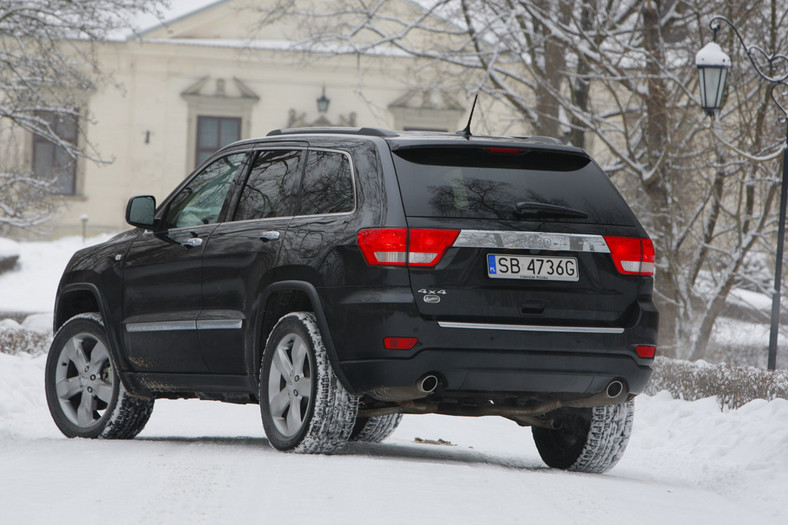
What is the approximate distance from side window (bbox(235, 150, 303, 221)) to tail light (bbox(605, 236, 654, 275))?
1682mm

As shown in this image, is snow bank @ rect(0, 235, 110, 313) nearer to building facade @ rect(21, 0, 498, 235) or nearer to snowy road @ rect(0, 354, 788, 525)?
building facade @ rect(21, 0, 498, 235)

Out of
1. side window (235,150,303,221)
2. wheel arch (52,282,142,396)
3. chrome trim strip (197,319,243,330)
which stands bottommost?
wheel arch (52,282,142,396)

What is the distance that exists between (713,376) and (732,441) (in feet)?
11.0

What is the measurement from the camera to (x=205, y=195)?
802cm

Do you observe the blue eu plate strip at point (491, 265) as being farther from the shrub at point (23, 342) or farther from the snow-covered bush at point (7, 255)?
the snow-covered bush at point (7, 255)

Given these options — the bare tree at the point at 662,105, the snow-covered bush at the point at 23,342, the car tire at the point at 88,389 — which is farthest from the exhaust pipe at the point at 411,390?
the bare tree at the point at 662,105

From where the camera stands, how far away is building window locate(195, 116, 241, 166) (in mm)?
44469

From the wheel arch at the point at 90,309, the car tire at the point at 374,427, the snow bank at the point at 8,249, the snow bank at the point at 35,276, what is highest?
the wheel arch at the point at 90,309

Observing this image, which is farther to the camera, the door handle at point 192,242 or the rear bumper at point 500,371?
the door handle at point 192,242

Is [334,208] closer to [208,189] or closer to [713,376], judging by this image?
[208,189]

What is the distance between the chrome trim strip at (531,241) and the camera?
6477 millimetres

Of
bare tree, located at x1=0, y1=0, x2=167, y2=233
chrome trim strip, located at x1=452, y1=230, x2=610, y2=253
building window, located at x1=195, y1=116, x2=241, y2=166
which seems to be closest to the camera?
chrome trim strip, located at x1=452, y1=230, x2=610, y2=253

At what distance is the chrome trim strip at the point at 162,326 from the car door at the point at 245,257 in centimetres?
10

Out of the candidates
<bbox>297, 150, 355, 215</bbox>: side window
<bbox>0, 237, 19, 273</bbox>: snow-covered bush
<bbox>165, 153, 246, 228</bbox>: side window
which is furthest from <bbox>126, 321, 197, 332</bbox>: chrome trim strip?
<bbox>0, 237, 19, 273</bbox>: snow-covered bush
